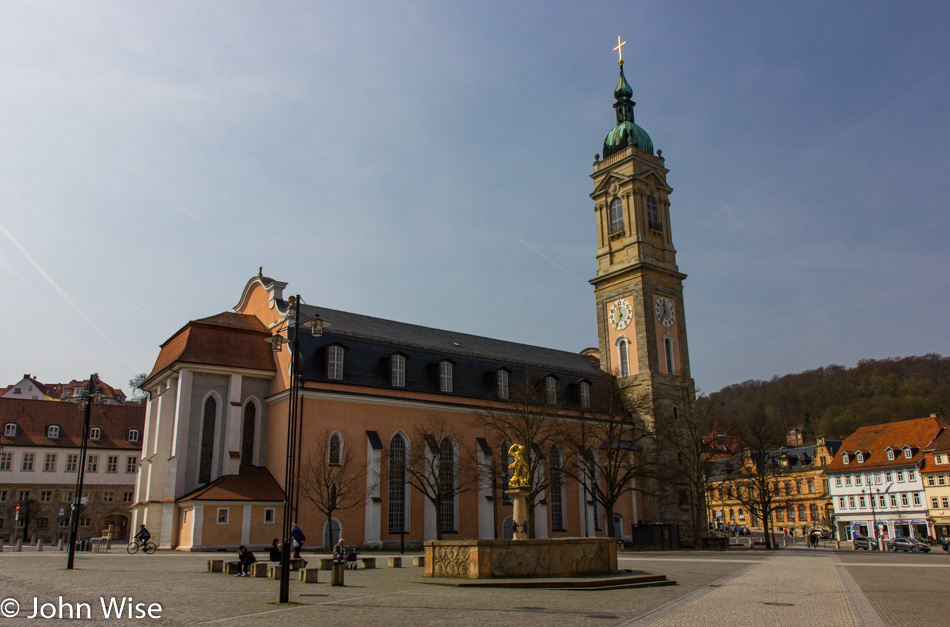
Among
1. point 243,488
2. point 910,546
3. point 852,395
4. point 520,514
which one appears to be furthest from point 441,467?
point 852,395

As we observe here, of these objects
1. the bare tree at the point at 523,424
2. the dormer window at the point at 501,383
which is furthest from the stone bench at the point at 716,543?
the dormer window at the point at 501,383

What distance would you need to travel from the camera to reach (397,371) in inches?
1718

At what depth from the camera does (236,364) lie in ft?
134

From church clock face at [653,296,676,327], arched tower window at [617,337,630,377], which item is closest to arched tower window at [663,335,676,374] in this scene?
church clock face at [653,296,676,327]

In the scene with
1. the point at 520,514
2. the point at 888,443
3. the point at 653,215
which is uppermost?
the point at 653,215

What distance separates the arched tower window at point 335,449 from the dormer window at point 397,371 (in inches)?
194

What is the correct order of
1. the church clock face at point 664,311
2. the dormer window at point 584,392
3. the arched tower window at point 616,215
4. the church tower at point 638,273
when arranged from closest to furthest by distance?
the dormer window at point 584,392
the church tower at point 638,273
the church clock face at point 664,311
the arched tower window at point 616,215

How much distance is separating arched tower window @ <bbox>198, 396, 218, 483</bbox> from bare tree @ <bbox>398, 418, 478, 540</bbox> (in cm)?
1014

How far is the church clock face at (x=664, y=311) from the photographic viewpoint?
183 ft

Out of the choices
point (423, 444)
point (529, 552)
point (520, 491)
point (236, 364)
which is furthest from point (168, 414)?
point (529, 552)

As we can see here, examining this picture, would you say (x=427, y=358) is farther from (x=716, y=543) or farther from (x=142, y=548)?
(x=716, y=543)

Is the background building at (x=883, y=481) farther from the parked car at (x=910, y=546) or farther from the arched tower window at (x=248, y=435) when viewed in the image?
the arched tower window at (x=248, y=435)

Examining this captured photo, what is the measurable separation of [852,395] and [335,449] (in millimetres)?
88848

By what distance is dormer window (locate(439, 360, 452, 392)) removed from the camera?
4591 cm
